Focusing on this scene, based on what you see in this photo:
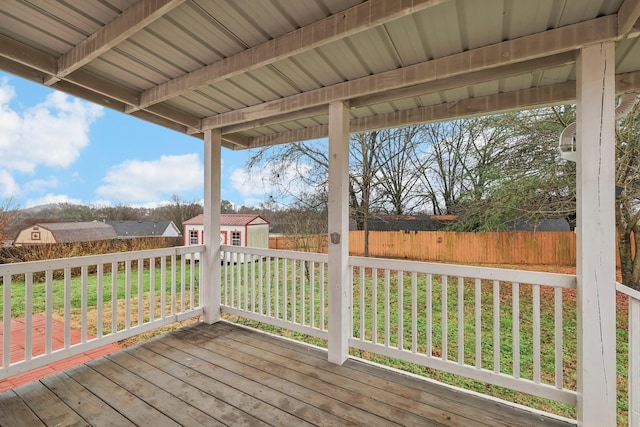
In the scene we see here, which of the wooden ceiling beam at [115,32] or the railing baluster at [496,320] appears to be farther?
the railing baluster at [496,320]

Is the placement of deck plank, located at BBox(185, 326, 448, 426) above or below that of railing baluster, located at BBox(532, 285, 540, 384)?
below

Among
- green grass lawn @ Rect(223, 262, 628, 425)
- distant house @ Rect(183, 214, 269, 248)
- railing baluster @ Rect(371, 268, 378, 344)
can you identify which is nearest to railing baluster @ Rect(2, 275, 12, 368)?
green grass lawn @ Rect(223, 262, 628, 425)

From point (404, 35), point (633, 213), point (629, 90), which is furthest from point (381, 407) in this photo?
point (633, 213)

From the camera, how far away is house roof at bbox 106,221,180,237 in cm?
536

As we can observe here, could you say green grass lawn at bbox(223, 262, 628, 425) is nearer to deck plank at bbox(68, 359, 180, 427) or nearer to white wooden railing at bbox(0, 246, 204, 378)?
white wooden railing at bbox(0, 246, 204, 378)

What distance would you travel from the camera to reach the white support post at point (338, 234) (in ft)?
7.99

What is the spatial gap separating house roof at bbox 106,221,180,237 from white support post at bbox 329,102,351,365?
14.1ft

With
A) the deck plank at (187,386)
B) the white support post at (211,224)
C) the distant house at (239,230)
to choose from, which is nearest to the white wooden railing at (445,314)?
the white support post at (211,224)

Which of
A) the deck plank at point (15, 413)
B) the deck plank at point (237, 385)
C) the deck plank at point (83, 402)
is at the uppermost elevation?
the deck plank at point (15, 413)

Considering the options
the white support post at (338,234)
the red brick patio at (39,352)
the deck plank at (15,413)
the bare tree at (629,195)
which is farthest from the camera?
the bare tree at (629,195)

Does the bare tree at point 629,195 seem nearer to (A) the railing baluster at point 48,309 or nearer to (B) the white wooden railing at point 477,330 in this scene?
(B) the white wooden railing at point 477,330

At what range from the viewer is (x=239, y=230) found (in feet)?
17.6

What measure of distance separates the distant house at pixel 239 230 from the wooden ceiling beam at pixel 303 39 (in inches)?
124

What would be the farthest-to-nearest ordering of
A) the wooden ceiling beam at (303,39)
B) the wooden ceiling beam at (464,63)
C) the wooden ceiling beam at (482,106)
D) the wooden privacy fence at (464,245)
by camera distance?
the wooden privacy fence at (464,245)
the wooden ceiling beam at (482,106)
the wooden ceiling beam at (464,63)
the wooden ceiling beam at (303,39)
